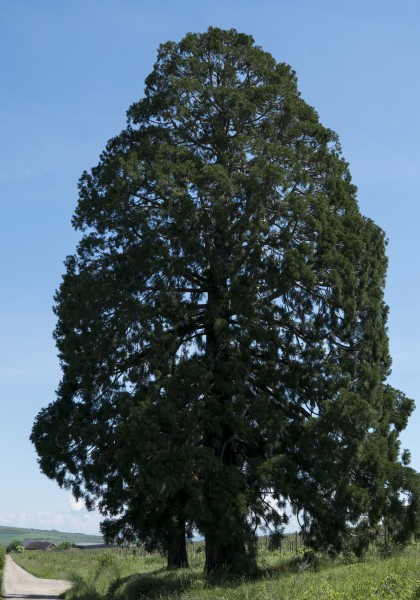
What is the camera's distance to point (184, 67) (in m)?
21.9

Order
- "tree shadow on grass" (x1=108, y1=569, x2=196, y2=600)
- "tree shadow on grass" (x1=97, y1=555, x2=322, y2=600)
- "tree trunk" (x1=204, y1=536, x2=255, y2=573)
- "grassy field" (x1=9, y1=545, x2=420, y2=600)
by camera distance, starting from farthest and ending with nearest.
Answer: "tree trunk" (x1=204, y1=536, x2=255, y2=573), "tree shadow on grass" (x1=108, y1=569, x2=196, y2=600), "tree shadow on grass" (x1=97, y1=555, x2=322, y2=600), "grassy field" (x1=9, y1=545, x2=420, y2=600)

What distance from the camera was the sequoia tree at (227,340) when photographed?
1706 centimetres

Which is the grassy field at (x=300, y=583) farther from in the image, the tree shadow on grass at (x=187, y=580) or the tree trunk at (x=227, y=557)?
the tree trunk at (x=227, y=557)

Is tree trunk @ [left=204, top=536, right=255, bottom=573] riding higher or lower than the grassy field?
higher

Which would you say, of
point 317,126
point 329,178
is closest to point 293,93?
point 317,126

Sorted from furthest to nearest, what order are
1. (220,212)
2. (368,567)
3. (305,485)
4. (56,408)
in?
(56,408)
(220,212)
(305,485)
(368,567)

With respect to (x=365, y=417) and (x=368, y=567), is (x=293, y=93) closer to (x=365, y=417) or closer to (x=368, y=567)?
(x=365, y=417)

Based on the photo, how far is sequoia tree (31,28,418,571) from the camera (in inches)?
672

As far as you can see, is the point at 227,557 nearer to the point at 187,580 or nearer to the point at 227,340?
the point at 187,580

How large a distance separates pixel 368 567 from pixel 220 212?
927 cm

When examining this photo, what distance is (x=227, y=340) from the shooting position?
18391 mm

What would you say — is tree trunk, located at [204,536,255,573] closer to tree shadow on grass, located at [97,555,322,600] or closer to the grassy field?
tree shadow on grass, located at [97,555,322,600]

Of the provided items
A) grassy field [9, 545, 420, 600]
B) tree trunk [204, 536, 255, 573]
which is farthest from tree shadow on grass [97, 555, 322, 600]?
tree trunk [204, 536, 255, 573]

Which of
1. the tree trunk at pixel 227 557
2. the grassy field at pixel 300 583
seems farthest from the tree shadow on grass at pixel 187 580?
the tree trunk at pixel 227 557
